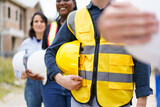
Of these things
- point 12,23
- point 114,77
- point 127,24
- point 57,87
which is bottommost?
point 57,87

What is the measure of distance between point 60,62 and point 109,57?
442 mm

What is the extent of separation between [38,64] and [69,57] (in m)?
1.35

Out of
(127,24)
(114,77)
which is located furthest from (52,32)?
(127,24)

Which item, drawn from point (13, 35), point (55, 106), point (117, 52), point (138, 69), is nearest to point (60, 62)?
point (117, 52)

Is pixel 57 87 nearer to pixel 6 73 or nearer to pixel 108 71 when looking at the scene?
pixel 108 71

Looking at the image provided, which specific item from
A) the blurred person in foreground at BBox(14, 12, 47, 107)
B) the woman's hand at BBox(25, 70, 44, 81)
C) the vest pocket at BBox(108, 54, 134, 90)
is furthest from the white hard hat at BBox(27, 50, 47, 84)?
the vest pocket at BBox(108, 54, 134, 90)

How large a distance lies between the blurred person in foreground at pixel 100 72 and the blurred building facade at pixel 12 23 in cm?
1732

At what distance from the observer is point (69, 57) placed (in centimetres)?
185

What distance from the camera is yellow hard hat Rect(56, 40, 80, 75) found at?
1822 millimetres

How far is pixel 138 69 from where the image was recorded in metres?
1.70

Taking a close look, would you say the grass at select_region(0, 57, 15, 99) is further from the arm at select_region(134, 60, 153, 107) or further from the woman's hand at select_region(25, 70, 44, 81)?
the arm at select_region(134, 60, 153, 107)

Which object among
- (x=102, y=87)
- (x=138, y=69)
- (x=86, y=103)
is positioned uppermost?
(x=138, y=69)

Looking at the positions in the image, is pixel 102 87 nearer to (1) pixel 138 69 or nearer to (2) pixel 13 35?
(1) pixel 138 69

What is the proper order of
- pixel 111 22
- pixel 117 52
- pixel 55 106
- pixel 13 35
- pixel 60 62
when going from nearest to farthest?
pixel 111 22 < pixel 117 52 < pixel 60 62 < pixel 55 106 < pixel 13 35
